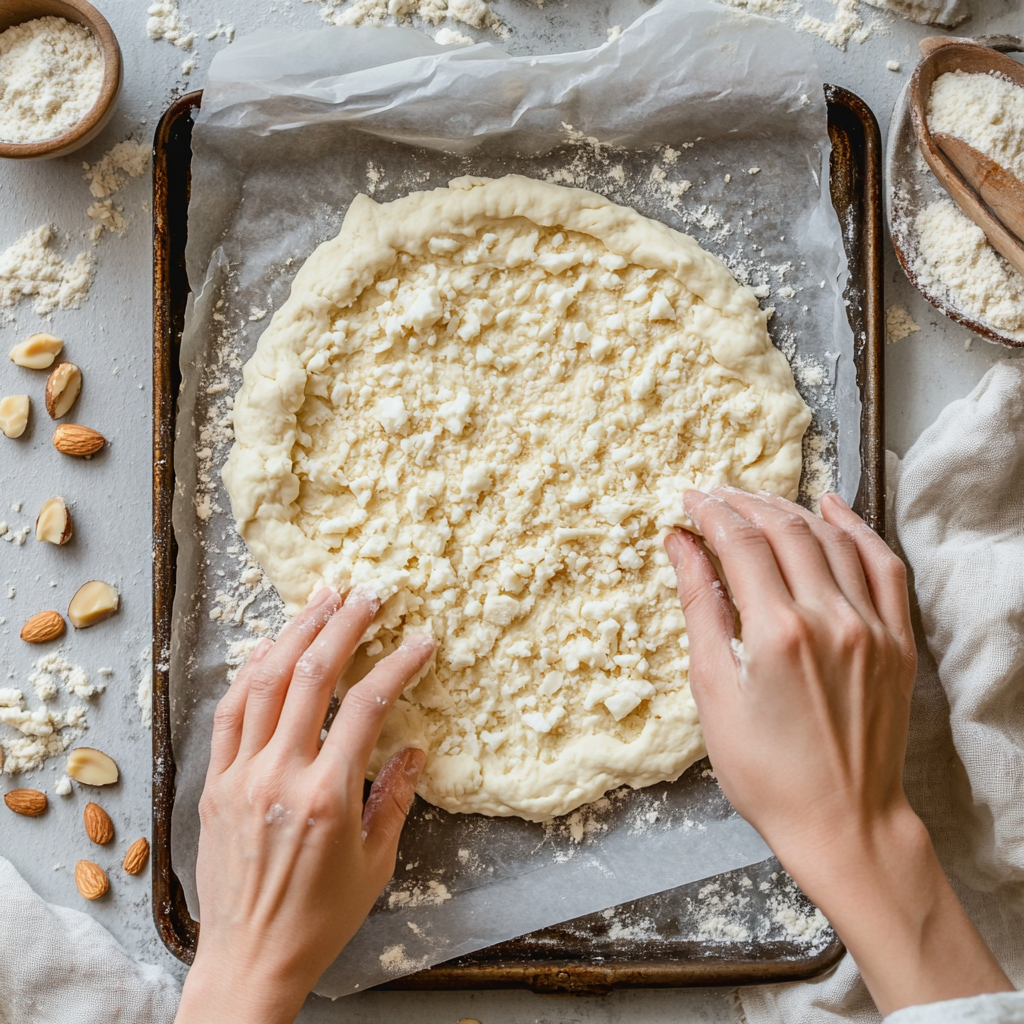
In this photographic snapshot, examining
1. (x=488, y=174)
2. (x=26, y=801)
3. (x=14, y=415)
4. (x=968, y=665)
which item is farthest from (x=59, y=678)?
(x=968, y=665)

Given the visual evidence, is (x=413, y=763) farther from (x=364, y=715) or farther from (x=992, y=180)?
(x=992, y=180)

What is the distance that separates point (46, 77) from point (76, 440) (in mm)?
486

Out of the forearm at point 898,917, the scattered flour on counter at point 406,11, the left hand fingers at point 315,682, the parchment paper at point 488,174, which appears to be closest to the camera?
the forearm at point 898,917

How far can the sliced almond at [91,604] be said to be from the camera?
1.28 metres

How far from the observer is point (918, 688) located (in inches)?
50.1

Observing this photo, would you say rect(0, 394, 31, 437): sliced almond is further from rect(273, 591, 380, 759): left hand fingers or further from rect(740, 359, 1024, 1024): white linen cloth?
rect(740, 359, 1024, 1024): white linen cloth

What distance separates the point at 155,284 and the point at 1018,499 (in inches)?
48.9

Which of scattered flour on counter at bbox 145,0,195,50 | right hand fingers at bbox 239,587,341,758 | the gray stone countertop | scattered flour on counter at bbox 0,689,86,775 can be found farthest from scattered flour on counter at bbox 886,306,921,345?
scattered flour on counter at bbox 0,689,86,775

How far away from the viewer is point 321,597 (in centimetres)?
114

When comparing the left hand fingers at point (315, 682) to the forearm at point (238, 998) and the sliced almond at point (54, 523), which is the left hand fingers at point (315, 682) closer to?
the forearm at point (238, 998)

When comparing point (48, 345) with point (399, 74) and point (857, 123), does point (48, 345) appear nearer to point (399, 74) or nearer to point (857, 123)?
point (399, 74)

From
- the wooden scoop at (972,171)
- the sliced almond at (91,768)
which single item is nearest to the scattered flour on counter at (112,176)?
the sliced almond at (91,768)

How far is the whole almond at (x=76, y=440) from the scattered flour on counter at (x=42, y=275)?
0.58ft

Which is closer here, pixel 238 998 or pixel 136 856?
pixel 238 998
